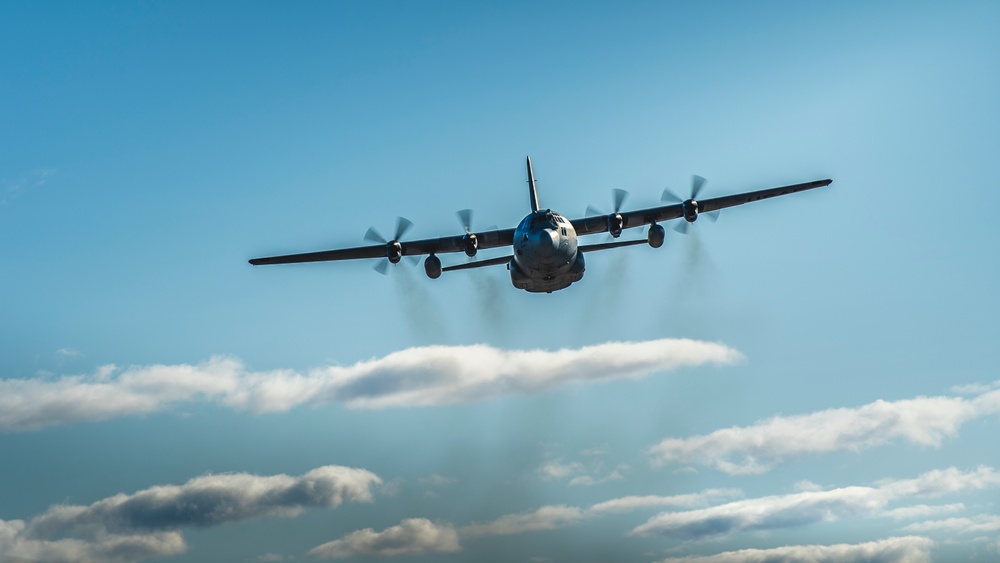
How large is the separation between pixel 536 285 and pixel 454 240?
19.5 feet

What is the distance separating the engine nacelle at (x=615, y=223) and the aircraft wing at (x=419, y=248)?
16.9ft

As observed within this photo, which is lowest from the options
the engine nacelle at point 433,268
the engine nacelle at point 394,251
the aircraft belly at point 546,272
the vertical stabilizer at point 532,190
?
the aircraft belly at point 546,272

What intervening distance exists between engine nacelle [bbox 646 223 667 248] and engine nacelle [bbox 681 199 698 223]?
2.13 meters

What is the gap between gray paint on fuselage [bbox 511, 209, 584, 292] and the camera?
171 feet

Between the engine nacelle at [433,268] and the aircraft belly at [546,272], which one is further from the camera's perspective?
the engine nacelle at [433,268]

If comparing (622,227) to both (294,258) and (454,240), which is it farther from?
(294,258)

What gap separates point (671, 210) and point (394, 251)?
569 inches

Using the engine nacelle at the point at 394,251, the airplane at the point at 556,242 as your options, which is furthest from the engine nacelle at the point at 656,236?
the engine nacelle at the point at 394,251

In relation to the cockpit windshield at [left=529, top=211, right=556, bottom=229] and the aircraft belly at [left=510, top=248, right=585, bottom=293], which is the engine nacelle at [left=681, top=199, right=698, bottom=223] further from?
the cockpit windshield at [left=529, top=211, right=556, bottom=229]

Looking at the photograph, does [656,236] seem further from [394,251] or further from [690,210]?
[394,251]

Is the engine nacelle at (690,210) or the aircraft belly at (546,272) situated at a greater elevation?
the engine nacelle at (690,210)

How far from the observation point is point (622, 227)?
58656 millimetres

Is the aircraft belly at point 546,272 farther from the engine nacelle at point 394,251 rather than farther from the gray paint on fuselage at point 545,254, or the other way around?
the engine nacelle at point 394,251

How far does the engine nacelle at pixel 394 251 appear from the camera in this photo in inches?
2250
